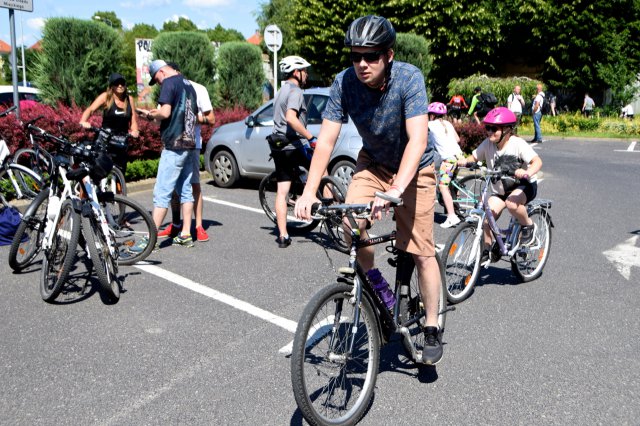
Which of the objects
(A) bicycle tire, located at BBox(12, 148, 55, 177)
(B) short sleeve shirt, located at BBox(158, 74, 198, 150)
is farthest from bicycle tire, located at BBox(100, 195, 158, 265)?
(A) bicycle tire, located at BBox(12, 148, 55, 177)

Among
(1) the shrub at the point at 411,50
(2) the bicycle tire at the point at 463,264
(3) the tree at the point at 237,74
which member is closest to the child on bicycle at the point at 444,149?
(2) the bicycle tire at the point at 463,264

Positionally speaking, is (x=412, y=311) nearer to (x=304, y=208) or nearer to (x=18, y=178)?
(x=304, y=208)

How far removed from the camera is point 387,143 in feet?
11.6

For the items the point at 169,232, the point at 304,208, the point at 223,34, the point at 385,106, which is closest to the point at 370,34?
the point at 385,106

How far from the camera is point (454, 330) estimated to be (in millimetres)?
4586

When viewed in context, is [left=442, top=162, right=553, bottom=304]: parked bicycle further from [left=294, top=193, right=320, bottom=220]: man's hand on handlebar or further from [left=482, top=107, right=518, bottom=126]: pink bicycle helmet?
[left=294, top=193, right=320, bottom=220]: man's hand on handlebar

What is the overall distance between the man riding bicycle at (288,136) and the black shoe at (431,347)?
10.8 ft

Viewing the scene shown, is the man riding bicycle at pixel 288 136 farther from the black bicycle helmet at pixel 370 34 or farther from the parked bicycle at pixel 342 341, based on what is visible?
the black bicycle helmet at pixel 370 34

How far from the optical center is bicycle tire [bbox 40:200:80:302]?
489cm

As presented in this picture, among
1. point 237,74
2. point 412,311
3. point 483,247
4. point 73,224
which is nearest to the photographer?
point 412,311

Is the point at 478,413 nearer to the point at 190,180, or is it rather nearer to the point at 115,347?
the point at 115,347

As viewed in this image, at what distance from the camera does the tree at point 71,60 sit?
39.4 ft

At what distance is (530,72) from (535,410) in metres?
40.8

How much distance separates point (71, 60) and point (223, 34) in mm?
92700
